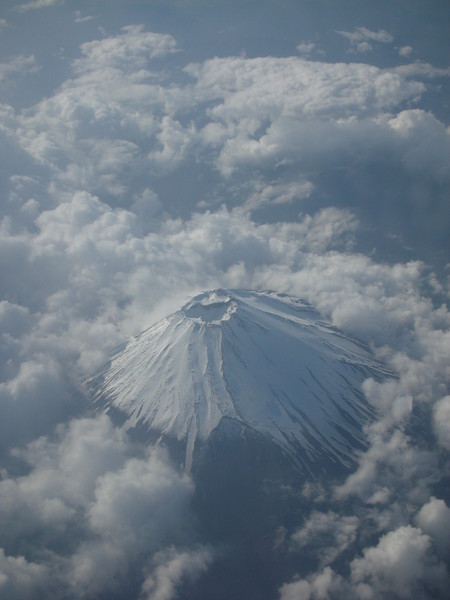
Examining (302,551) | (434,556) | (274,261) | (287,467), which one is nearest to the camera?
(434,556)

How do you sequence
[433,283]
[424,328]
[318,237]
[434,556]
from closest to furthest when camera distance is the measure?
[434,556]
[424,328]
[433,283]
[318,237]

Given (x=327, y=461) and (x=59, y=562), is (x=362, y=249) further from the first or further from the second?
(x=59, y=562)

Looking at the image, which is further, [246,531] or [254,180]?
[254,180]

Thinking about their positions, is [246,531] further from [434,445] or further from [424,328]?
[424,328]

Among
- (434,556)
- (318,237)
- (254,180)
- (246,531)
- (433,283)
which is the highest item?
(254,180)

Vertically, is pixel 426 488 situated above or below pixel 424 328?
below

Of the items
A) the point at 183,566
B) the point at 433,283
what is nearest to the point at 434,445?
the point at 183,566

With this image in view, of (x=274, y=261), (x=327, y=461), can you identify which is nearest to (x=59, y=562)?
(x=327, y=461)
